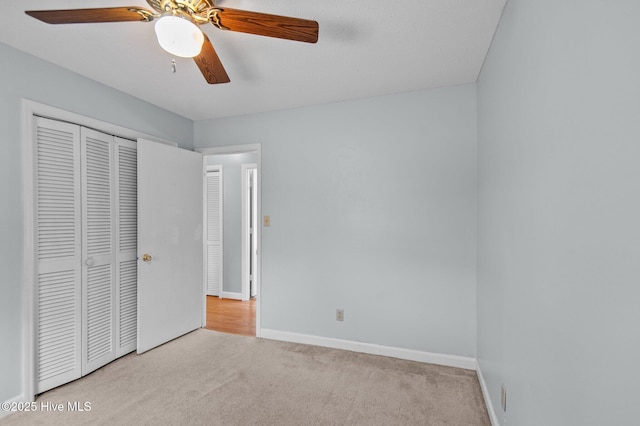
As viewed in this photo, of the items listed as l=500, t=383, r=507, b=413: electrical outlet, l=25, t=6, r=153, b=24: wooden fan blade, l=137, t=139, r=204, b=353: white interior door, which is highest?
l=25, t=6, r=153, b=24: wooden fan blade

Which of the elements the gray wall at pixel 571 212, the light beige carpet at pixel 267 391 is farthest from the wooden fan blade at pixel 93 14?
the light beige carpet at pixel 267 391

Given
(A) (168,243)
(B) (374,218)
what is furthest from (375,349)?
(A) (168,243)

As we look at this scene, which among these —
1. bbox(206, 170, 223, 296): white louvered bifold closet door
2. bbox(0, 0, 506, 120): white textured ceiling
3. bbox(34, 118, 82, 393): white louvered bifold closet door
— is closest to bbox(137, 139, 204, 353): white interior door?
bbox(34, 118, 82, 393): white louvered bifold closet door

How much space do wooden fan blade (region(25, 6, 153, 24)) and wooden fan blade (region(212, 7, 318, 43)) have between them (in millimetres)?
353

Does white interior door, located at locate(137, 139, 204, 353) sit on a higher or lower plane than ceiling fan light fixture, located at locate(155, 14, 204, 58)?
lower

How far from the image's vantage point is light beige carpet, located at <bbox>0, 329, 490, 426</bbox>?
2.01 m

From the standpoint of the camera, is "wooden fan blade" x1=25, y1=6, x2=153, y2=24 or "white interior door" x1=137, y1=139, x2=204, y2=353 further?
"white interior door" x1=137, y1=139, x2=204, y2=353

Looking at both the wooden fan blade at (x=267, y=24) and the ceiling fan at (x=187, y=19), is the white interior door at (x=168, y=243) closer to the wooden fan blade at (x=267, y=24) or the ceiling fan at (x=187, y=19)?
the ceiling fan at (x=187, y=19)

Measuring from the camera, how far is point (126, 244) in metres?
2.96

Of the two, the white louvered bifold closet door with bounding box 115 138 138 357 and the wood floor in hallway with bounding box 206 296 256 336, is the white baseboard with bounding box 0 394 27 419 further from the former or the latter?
the wood floor in hallway with bounding box 206 296 256 336

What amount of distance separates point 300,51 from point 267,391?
256cm

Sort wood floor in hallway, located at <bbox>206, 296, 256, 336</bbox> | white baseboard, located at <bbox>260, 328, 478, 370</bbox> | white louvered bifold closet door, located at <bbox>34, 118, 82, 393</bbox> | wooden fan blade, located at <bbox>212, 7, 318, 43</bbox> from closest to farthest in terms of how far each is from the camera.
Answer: wooden fan blade, located at <bbox>212, 7, 318, 43</bbox> → white louvered bifold closet door, located at <bbox>34, 118, 82, 393</bbox> → white baseboard, located at <bbox>260, 328, 478, 370</bbox> → wood floor in hallway, located at <bbox>206, 296, 256, 336</bbox>

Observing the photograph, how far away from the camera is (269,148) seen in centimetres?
338

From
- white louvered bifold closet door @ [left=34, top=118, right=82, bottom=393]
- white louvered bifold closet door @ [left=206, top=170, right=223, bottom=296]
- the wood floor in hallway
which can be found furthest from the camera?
white louvered bifold closet door @ [left=206, top=170, right=223, bottom=296]
